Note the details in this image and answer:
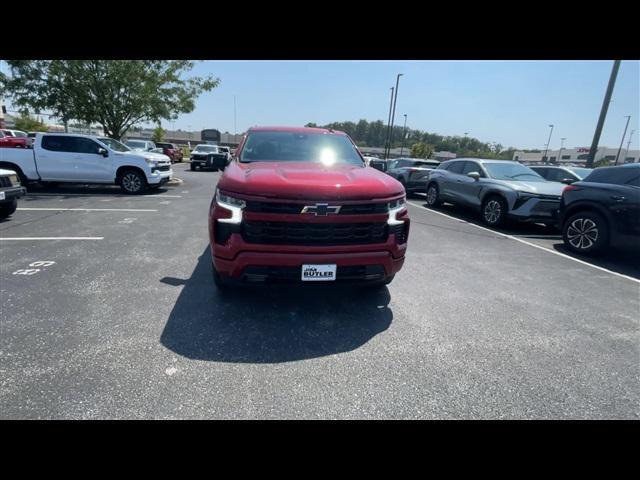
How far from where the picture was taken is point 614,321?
3361 mm

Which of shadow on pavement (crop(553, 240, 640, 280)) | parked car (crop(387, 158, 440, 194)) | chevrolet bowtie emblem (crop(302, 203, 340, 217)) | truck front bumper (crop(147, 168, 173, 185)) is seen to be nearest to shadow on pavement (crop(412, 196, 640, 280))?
shadow on pavement (crop(553, 240, 640, 280))

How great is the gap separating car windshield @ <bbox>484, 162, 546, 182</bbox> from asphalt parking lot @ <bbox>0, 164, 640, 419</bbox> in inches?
137

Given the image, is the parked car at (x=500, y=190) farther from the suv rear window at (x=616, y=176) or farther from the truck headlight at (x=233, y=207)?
the truck headlight at (x=233, y=207)

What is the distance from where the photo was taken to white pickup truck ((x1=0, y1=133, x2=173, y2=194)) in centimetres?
996

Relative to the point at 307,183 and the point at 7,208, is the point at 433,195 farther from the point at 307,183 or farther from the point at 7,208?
the point at 7,208

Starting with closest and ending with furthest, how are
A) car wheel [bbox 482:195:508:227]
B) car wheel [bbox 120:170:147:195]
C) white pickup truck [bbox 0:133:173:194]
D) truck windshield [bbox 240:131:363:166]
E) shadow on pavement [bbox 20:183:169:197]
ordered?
truck windshield [bbox 240:131:363:166], car wheel [bbox 482:195:508:227], white pickup truck [bbox 0:133:173:194], shadow on pavement [bbox 20:183:169:197], car wheel [bbox 120:170:147:195]

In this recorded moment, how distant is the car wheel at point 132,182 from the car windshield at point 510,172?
11009 millimetres

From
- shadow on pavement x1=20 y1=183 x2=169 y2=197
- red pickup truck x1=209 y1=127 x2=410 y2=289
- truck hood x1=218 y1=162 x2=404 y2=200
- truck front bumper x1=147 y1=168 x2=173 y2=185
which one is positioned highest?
truck hood x1=218 y1=162 x2=404 y2=200

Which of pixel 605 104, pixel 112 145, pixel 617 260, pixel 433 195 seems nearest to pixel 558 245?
pixel 617 260

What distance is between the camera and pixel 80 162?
33.6 feet

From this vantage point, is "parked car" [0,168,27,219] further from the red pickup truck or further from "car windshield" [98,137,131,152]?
the red pickup truck

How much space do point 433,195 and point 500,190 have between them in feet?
10.2

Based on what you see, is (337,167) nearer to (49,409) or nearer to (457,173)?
(49,409)

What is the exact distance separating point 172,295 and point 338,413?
242 centimetres
